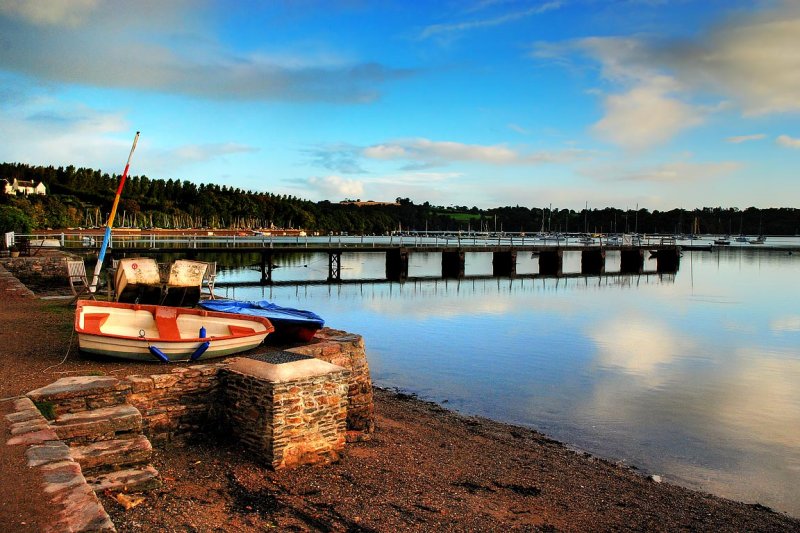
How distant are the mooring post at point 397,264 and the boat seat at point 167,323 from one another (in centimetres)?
3960

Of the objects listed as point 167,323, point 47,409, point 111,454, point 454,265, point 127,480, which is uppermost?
point 167,323

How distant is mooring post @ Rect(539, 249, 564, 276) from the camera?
190ft

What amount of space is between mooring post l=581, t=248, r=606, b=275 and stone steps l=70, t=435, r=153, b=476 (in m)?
57.8

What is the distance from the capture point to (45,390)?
700 cm

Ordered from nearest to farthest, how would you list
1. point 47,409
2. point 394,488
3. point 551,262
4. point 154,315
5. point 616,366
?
point 47,409 → point 394,488 → point 154,315 → point 616,366 → point 551,262

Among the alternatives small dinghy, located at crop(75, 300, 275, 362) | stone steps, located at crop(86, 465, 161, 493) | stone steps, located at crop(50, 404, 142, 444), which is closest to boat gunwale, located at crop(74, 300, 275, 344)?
small dinghy, located at crop(75, 300, 275, 362)

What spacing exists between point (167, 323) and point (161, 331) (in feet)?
0.53

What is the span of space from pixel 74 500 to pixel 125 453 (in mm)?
1738

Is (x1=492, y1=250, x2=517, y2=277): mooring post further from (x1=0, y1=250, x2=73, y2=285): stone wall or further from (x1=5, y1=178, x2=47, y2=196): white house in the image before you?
(x1=5, y1=178, x2=47, y2=196): white house

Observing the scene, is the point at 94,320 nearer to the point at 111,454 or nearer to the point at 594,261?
the point at 111,454

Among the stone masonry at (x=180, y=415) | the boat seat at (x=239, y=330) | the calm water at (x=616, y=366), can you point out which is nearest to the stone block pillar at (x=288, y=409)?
the stone masonry at (x=180, y=415)

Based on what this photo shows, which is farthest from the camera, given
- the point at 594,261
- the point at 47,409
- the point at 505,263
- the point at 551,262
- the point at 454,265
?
the point at 594,261

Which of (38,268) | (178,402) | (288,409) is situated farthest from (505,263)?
(288,409)

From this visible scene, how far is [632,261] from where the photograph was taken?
66.1 m
